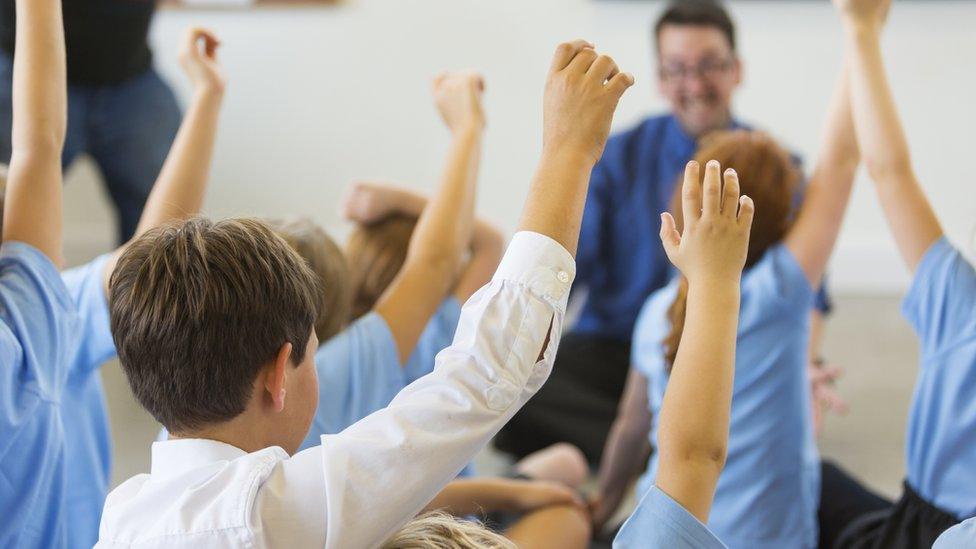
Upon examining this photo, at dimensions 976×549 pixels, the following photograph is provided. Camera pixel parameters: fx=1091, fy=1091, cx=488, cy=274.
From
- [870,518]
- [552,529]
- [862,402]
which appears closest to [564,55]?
[552,529]

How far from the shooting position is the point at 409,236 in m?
1.64

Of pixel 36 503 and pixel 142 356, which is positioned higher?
pixel 142 356

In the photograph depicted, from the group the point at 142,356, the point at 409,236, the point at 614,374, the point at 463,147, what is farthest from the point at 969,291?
the point at 614,374

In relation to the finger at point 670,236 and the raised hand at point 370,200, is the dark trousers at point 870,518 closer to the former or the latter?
the finger at point 670,236

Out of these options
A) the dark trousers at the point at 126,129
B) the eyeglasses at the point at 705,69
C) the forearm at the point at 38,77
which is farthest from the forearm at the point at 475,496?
the dark trousers at the point at 126,129

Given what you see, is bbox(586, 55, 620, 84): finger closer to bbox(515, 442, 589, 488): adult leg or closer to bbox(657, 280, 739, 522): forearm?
bbox(657, 280, 739, 522): forearm

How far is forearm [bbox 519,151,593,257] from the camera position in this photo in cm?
86

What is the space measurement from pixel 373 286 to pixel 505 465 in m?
0.98

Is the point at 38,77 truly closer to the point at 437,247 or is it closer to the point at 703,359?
the point at 437,247

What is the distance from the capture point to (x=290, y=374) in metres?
0.89

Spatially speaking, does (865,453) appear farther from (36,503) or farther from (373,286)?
(36,503)

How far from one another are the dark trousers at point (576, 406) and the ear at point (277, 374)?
1.53m

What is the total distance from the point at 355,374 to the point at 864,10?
0.76 meters

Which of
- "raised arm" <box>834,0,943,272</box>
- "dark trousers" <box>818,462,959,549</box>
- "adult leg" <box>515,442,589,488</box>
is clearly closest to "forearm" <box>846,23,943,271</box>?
"raised arm" <box>834,0,943,272</box>
